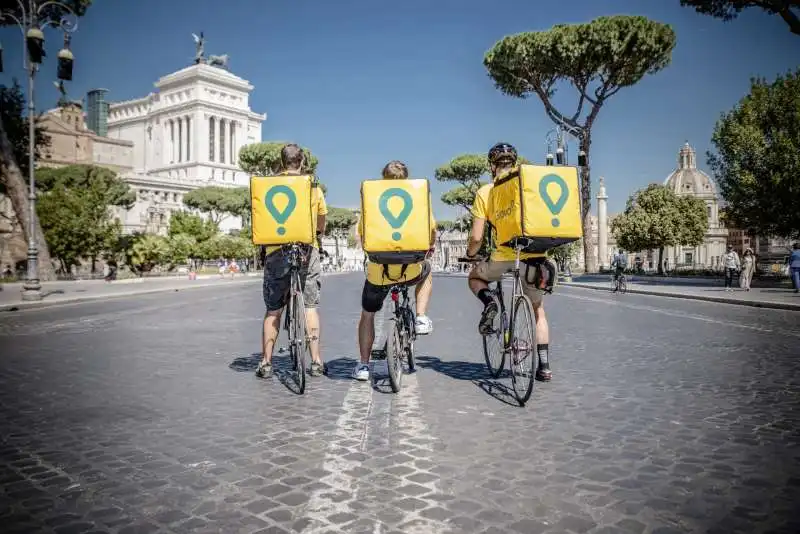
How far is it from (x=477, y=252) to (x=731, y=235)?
115m

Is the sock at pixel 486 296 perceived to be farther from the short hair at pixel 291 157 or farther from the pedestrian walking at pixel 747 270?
the pedestrian walking at pixel 747 270

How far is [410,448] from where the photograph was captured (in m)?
3.66

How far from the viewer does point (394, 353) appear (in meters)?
5.14

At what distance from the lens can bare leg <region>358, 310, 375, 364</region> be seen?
17.8ft

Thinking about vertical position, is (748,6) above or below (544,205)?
above

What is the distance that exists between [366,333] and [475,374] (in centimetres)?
122

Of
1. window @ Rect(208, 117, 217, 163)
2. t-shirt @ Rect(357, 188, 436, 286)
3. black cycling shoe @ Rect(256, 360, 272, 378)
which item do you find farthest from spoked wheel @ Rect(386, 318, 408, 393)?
window @ Rect(208, 117, 217, 163)

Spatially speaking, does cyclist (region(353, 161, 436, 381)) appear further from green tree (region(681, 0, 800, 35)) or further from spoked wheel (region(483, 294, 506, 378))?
green tree (region(681, 0, 800, 35))

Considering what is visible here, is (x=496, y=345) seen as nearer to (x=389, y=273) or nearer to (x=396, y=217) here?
(x=389, y=273)

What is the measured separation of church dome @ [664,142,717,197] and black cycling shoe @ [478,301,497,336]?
5086 inches

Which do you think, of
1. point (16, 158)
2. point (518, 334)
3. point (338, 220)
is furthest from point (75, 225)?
point (338, 220)

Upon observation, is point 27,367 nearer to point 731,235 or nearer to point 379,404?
point 379,404

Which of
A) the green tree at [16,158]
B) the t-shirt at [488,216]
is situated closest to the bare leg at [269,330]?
the t-shirt at [488,216]

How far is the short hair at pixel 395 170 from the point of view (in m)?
5.39
